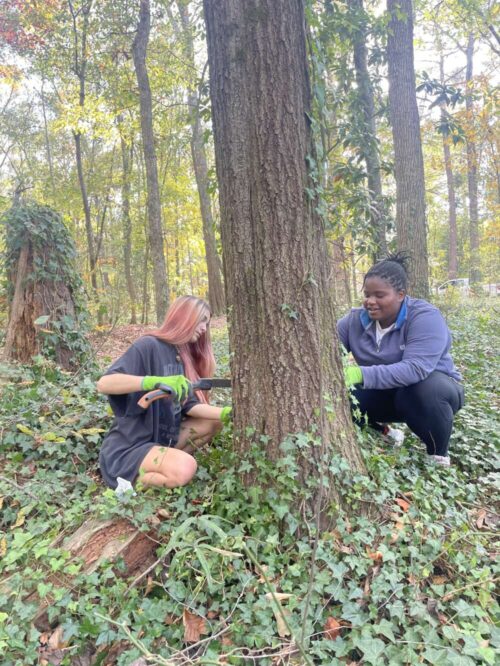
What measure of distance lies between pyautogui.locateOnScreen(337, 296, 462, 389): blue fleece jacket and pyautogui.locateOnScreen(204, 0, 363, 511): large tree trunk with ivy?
2.27 ft

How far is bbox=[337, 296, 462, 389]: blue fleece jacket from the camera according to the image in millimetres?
2713

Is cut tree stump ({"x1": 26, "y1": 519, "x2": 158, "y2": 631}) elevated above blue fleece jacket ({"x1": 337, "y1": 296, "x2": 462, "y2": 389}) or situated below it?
below

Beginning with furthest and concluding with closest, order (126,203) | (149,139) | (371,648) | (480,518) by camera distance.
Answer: (126,203)
(149,139)
(480,518)
(371,648)

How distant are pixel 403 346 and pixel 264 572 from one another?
1802 mm

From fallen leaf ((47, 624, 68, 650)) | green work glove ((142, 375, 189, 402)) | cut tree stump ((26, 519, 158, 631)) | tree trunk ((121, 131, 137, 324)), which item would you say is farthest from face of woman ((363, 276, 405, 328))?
tree trunk ((121, 131, 137, 324))

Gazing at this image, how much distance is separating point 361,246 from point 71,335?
4083mm

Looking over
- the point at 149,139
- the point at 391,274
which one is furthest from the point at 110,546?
the point at 149,139

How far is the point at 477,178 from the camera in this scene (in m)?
16.3

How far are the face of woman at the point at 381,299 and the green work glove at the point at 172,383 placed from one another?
1411mm

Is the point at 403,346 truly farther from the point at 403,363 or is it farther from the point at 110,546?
the point at 110,546

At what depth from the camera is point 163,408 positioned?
8.79 ft

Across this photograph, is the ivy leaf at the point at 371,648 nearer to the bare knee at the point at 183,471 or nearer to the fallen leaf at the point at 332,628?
the fallen leaf at the point at 332,628

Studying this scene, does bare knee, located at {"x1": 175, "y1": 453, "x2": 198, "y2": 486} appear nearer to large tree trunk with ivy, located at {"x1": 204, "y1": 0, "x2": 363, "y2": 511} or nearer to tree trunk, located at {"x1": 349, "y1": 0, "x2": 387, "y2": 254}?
large tree trunk with ivy, located at {"x1": 204, "y1": 0, "x2": 363, "y2": 511}

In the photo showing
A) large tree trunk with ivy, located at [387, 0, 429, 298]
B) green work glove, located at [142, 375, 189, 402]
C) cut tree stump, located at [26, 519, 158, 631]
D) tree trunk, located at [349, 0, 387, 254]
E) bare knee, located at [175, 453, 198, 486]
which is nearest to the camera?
cut tree stump, located at [26, 519, 158, 631]
